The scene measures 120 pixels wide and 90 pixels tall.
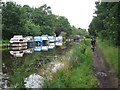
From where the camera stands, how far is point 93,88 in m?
8.34

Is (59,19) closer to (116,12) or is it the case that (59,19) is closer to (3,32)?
(3,32)

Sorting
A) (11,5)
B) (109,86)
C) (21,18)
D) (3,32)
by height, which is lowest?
(109,86)

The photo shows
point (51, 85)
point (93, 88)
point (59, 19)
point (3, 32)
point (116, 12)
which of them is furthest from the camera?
point (59, 19)

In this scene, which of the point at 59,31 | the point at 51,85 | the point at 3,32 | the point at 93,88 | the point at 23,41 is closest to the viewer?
the point at 51,85

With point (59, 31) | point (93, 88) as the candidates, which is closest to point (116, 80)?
point (93, 88)

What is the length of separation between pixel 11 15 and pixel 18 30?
472 centimetres

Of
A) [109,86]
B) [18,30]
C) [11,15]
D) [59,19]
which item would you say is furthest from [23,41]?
[59,19]

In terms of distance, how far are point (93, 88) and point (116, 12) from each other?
5983 millimetres

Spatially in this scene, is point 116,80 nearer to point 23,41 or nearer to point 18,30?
point 23,41

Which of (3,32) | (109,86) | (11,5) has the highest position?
(11,5)

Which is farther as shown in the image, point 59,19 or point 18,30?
point 59,19

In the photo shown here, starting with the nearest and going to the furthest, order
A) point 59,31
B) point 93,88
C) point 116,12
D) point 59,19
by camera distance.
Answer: point 93,88 → point 116,12 → point 59,31 → point 59,19

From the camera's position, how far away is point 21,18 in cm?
5422

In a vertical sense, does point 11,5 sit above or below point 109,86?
above
